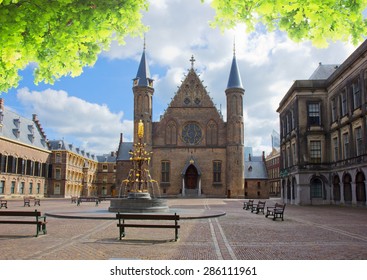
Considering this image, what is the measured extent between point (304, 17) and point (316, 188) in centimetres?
3238

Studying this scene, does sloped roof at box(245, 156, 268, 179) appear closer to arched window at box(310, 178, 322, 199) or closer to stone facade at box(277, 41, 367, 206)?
stone facade at box(277, 41, 367, 206)

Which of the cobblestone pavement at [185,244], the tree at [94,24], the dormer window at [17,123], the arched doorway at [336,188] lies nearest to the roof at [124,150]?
the dormer window at [17,123]

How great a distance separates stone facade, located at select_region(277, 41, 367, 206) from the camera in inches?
1222

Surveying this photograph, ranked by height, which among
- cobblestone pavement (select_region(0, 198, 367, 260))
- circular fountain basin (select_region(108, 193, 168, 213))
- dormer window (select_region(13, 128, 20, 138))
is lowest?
cobblestone pavement (select_region(0, 198, 367, 260))

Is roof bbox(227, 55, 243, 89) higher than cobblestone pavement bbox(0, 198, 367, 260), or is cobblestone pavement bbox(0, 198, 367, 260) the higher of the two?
roof bbox(227, 55, 243, 89)

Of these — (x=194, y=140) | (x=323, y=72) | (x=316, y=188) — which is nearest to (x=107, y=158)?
(x=194, y=140)

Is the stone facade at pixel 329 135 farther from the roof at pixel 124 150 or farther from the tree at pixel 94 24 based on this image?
the roof at pixel 124 150

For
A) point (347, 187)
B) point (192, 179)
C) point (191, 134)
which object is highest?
point (191, 134)

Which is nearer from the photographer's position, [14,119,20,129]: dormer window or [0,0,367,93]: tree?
[0,0,367,93]: tree

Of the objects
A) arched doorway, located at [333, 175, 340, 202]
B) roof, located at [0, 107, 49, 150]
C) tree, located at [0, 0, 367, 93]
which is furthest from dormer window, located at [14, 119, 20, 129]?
tree, located at [0, 0, 367, 93]

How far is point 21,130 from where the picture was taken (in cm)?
5900

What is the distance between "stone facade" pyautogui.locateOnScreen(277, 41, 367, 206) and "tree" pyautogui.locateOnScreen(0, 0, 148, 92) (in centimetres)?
2606

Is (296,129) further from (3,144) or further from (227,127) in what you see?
(3,144)

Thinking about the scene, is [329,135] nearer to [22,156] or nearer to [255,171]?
[255,171]
